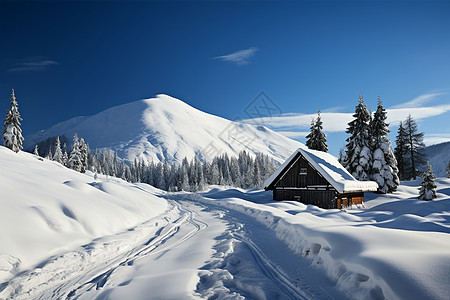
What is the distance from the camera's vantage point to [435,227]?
12516mm

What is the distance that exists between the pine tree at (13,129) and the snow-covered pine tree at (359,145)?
5518 centimetres

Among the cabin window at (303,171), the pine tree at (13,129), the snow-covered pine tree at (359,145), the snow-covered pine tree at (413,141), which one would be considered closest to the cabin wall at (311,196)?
the cabin window at (303,171)

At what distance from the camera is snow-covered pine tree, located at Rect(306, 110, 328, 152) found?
40.7 metres

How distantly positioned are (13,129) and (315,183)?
51566 mm

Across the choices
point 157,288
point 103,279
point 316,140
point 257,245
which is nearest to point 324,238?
point 257,245

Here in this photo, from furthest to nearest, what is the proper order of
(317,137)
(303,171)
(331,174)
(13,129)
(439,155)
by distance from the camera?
1. (439,155)
2. (13,129)
3. (317,137)
4. (303,171)
5. (331,174)

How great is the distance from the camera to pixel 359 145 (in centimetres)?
3475

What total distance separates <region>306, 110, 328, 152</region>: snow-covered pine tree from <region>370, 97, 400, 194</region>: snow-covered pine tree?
7138 millimetres

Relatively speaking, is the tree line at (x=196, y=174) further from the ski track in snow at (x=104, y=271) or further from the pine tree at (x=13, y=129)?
the ski track in snow at (x=104, y=271)

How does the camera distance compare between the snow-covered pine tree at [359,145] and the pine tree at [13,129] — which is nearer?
the snow-covered pine tree at [359,145]

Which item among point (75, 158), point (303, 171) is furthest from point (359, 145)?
point (75, 158)

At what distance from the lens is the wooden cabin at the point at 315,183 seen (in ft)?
80.3

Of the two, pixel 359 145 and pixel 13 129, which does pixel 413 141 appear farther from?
pixel 13 129

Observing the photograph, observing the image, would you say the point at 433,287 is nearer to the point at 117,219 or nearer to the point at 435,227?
the point at 435,227
